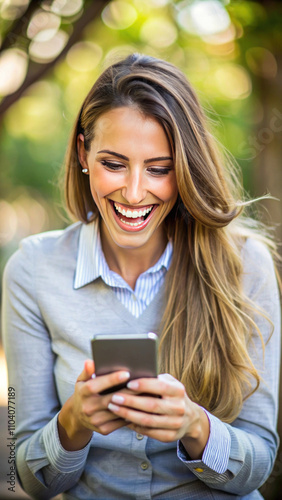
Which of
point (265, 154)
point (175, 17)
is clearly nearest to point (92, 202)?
point (265, 154)

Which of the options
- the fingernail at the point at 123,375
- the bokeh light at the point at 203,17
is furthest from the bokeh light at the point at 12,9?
the fingernail at the point at 123,375

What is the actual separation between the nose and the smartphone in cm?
55

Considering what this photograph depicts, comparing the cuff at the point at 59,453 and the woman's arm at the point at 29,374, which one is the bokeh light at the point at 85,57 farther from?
the cuff at the point at 59,453

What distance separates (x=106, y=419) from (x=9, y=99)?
257 cm

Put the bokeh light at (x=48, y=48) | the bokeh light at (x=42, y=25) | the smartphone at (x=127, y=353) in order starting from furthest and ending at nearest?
the bokeh light at (x=48, y=48), the bokeh light at (x=42, y=25), the smartphone at (x=127, y=353)

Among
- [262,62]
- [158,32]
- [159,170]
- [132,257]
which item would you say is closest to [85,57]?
[158,32]

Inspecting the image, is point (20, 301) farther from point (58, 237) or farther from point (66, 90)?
point (66, 90)

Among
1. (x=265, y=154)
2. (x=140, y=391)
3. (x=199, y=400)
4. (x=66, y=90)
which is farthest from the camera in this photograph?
(x=66, y=90)

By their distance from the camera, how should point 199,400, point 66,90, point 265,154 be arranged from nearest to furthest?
point 199,400 < point 265,154 < point 66,90

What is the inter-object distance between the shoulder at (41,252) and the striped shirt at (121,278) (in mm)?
67

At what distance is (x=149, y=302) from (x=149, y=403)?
63 cm

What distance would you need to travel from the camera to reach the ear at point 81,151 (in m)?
2.04

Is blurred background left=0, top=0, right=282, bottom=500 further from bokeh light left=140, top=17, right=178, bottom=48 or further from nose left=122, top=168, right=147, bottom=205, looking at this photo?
nose left=122, top=168, right=147, bottom=205

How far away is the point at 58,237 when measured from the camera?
7.26 ft
